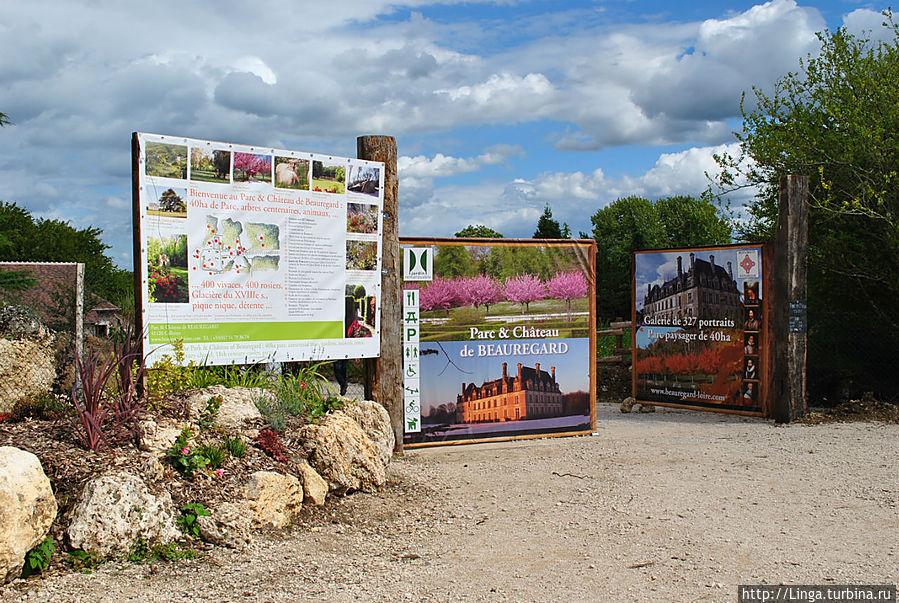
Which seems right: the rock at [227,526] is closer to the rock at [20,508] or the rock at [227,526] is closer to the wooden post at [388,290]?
the rock at [20,508]

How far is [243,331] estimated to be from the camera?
7.55 m

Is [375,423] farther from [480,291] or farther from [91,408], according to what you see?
[91,408]

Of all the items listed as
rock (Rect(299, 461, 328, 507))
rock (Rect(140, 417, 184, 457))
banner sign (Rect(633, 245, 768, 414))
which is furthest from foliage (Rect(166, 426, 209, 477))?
banner sign (Rect(633, 245, 768, 414))

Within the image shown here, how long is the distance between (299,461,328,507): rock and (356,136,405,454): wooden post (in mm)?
2311

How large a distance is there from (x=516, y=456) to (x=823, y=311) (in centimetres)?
810

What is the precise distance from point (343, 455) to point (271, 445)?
72 centimetres

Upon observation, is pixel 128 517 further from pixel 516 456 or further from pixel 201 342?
pixel 516 456

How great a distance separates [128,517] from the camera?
500cm

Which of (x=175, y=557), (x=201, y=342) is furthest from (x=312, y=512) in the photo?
(x=201, y=342)

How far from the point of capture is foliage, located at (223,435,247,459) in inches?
235

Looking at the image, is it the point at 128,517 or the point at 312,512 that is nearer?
the point at 128,517

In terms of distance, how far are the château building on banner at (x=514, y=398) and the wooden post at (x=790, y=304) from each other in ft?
12.6

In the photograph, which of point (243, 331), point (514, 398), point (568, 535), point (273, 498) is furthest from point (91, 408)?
point (514, 398)

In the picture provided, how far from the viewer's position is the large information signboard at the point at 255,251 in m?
7.00
